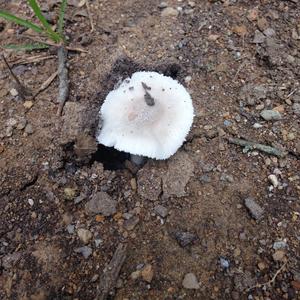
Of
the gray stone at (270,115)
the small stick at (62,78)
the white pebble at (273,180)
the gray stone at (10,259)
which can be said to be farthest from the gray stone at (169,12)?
the gray stone at (10,259)

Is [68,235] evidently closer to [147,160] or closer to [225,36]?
[147,160]

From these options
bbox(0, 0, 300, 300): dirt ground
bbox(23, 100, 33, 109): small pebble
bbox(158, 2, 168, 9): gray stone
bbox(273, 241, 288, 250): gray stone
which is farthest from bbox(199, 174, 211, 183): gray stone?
bbox(158, 2, 168, 9): gray stone

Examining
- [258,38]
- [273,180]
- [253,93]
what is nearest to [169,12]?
[258,38]

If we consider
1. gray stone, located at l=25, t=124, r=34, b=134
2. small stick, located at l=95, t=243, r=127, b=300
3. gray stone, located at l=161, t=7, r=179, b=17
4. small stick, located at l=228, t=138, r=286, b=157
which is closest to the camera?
small stick, located at l=95, t=243, r=127, b=300

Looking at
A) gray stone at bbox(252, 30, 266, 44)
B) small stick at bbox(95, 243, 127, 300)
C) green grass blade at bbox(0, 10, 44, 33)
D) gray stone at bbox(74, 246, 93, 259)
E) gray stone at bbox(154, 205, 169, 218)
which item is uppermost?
green grass blade at bbox(0, 10, 44, 33)

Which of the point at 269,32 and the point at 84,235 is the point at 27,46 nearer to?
the point at 84,235

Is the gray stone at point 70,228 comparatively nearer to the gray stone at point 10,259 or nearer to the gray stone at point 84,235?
the gray stone at point 84,235

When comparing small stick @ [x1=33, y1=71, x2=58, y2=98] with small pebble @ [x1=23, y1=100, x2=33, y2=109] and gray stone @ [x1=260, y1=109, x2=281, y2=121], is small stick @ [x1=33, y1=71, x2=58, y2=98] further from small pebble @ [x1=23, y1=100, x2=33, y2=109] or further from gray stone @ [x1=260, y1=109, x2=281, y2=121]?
gray stone @ [x1=260, y1=109, x2=281, y2=121]
